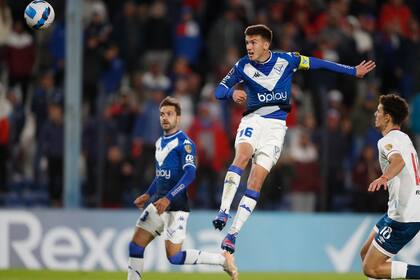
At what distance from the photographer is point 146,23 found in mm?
20141

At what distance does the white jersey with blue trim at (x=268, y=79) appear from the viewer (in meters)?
12.7

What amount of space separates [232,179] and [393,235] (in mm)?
1880

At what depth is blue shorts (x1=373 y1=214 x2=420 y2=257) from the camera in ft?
37.8

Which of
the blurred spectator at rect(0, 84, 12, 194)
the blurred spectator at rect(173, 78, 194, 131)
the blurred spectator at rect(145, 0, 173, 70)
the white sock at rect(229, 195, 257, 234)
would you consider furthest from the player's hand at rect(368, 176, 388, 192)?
the blurred spectator at rect(145, 0, 173, 70)

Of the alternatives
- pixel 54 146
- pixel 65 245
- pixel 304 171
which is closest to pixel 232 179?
pixel 65 245

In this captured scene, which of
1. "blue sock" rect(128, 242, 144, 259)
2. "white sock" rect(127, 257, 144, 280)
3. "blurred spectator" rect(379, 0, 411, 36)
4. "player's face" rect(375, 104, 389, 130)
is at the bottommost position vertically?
"white sock" rect(127, 257, 144, 280)

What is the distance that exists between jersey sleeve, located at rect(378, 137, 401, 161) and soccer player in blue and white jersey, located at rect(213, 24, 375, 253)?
131 centimetres

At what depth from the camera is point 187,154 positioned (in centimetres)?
1255

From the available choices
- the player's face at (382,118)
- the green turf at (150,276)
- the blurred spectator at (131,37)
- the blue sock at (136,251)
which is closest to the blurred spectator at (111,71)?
the blurred spectator at (131,37)

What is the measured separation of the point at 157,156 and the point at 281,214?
5.77 metres

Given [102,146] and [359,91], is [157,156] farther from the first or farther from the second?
[359,91]

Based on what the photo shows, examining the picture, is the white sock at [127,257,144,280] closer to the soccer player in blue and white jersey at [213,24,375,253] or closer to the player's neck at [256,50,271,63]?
the soccer player in blue and white jersey at [213,24,375,253]

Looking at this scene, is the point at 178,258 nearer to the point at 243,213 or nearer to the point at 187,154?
the point at 243,213

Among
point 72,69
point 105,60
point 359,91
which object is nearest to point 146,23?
point 105,60
